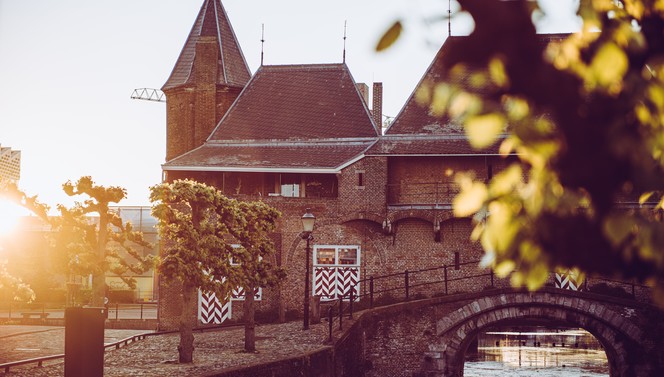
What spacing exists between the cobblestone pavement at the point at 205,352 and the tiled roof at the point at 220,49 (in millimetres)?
11238

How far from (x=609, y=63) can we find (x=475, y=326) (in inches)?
925

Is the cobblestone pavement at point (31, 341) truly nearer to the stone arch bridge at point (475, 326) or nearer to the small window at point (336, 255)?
the small window at point (336, 255)

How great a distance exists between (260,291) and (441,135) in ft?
23.1

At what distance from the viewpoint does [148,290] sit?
2002 inches

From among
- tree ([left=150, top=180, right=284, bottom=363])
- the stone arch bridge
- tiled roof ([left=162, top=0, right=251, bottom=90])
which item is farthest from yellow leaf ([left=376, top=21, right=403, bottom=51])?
tiled roof ([left=162, top=0, right=251, bottom=90])

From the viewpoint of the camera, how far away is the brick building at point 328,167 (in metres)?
28.8

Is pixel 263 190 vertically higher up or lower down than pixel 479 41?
higher up

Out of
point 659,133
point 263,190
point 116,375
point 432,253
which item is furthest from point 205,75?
point 659,133

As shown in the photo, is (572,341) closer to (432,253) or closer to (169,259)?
(432,253)

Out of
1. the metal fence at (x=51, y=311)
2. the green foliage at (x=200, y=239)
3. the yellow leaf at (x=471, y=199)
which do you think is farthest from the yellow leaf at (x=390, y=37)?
the metal fence at (x=51, y=311)

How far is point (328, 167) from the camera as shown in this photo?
29750 millimetres

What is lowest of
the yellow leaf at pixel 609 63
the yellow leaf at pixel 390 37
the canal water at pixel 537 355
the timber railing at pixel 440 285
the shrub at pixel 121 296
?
the canal water at pixel 537 355

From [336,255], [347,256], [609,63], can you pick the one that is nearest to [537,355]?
[347,256]

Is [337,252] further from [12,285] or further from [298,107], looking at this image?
[12,285]
